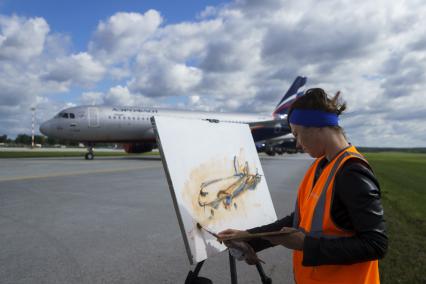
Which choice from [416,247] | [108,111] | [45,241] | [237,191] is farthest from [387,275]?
[108,111]

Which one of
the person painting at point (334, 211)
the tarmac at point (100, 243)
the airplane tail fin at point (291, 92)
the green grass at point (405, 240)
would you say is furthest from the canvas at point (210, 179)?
the airplane tail fin at point (291, 92)

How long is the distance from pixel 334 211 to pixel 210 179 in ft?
3.69

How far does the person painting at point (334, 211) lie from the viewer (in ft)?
4.95

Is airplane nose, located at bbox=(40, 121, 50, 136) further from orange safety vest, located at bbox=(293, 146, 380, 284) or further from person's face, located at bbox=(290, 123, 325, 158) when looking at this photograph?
orange safety vest, located at bbox=(293, 146, 380, 284)

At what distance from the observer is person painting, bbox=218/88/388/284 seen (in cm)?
151

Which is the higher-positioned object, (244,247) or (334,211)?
(334,211)

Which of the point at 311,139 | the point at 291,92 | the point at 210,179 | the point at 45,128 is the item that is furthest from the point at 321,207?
the point at 291,92

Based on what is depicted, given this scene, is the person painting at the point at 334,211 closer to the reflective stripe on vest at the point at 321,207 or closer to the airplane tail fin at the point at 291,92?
the reflective stripe on vest at the point at 321,207

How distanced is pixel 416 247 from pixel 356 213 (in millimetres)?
4269

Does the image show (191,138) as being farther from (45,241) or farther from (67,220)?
(67,220)

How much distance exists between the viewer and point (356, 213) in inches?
59.2

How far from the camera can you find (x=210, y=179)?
2559 millimetres

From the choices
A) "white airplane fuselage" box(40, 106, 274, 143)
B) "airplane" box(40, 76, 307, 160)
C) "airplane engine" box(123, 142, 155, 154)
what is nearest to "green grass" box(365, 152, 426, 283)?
"airplane" box(40, 76, 307, 160)

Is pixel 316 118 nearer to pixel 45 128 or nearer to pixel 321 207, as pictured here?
pixel 321 207
